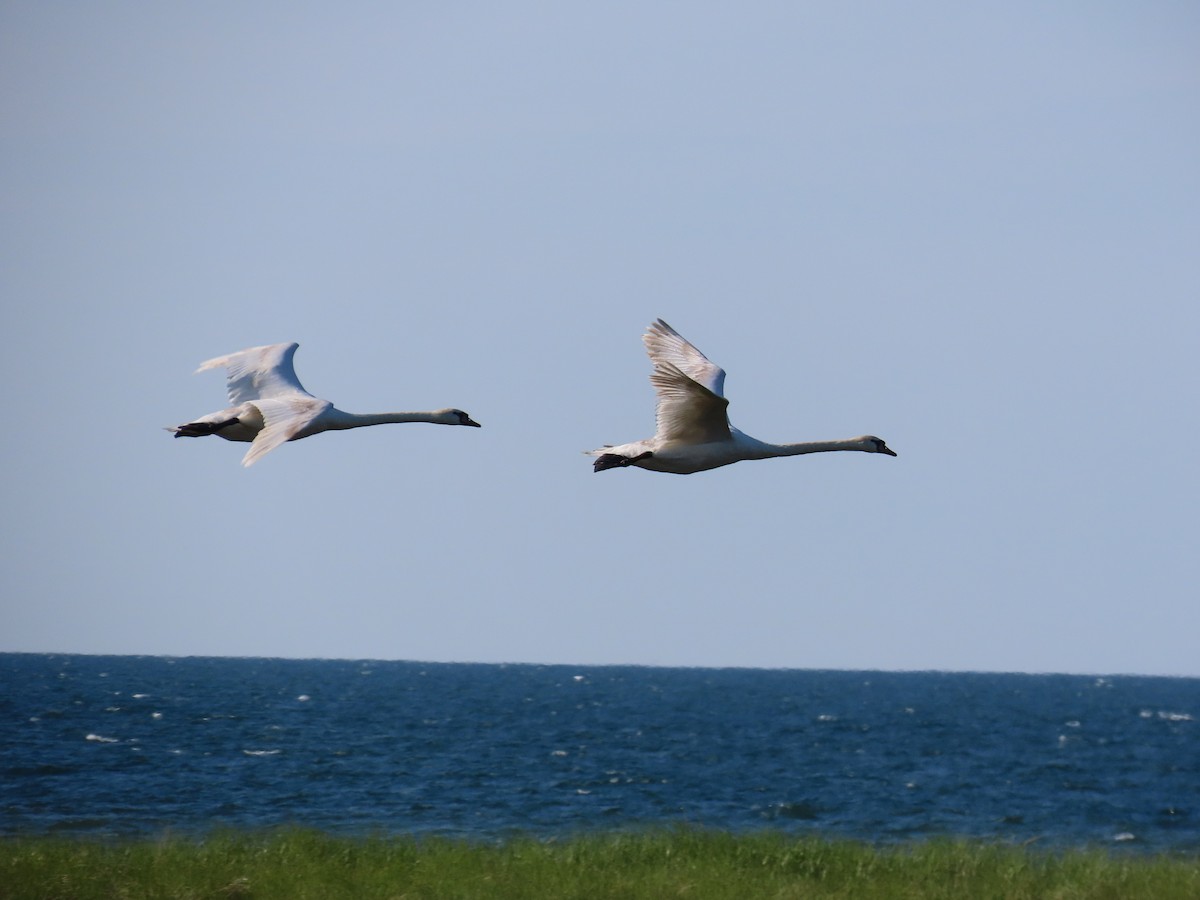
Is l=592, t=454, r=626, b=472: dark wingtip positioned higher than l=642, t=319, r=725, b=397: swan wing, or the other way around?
l=642, t=319, r=725, b=397: swan wing

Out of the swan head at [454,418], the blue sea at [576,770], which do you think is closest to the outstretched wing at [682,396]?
the swan head at [454,418]

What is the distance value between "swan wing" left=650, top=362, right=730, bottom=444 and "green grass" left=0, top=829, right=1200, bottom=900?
270 inches

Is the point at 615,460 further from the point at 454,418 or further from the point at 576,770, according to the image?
the point at 576,770

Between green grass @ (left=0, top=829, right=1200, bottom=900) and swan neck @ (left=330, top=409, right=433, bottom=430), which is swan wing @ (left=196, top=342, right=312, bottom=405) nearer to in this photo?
swan neck @ (left=330, top=409, right=433, bottom=430)

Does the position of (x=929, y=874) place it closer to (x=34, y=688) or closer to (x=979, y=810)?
(x=979, y=810)

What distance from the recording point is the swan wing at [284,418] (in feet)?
54.8

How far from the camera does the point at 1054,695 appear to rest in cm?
15300

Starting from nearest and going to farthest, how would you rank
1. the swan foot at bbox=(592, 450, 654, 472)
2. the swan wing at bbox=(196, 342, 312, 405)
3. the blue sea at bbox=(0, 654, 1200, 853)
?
the swan foot at bbox=(592, 450, 654, 472)
the swan wing at bbox=(196, 342, 312, 405)
the blue sea at bbox=(0, 654, 1200, 853)

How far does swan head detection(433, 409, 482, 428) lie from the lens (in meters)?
20.5

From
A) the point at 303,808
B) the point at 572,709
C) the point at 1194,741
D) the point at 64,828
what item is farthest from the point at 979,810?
the point at 572,709

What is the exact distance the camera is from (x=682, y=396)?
18.1 m

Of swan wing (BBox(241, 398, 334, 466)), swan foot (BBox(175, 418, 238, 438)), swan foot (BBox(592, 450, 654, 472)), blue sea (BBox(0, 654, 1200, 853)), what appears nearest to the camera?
swan wing (BBox(241, 398, 334, 466))

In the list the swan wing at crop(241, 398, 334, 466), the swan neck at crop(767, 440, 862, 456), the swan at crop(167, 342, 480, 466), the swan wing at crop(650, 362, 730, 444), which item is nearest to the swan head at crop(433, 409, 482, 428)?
the swan at crop(167, 342, 480, 466)

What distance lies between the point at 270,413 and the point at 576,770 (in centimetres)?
4043
